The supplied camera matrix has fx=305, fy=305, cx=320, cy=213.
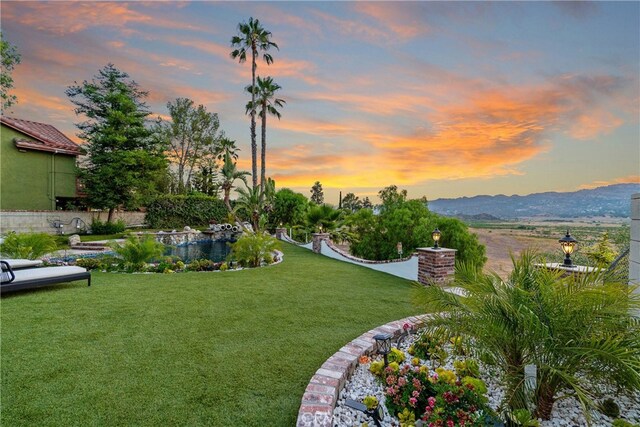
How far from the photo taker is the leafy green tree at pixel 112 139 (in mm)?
18078

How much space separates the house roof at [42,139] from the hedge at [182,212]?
5.64 metres

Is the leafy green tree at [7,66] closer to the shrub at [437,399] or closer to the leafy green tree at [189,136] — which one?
the leafy green tree at [189,136]

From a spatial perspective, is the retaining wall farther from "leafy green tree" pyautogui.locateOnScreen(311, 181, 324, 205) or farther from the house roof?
"leafy green tree" pyautogui.locateOnScreen(311, 181, 324, 205)

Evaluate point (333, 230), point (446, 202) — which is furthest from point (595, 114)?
point (446, 202)

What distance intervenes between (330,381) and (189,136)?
30113 mm

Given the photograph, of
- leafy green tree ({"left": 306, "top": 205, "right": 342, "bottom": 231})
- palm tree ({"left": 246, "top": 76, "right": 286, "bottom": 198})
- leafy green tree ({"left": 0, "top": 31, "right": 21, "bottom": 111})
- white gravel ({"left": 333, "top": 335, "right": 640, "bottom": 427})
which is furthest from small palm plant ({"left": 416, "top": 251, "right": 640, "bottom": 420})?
leafy green tree ({"left": 0, "top": 31, "right": 21, "bottom": 111})

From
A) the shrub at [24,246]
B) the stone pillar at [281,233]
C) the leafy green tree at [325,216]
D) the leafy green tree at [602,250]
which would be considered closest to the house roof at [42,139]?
the shrub at [24,246]

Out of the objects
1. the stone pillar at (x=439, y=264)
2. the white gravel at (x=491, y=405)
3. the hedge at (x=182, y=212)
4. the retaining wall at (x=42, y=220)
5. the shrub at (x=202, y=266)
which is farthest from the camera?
the hedge at (x=182, y=212)

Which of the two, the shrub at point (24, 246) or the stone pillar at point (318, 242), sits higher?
the shrub at point (24, 246)

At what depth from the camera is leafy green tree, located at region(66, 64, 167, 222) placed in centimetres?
1808

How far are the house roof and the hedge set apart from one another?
5.64 metres

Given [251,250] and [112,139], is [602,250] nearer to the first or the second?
[251,250]

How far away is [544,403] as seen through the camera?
7.59 feet

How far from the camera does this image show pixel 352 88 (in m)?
11.1
